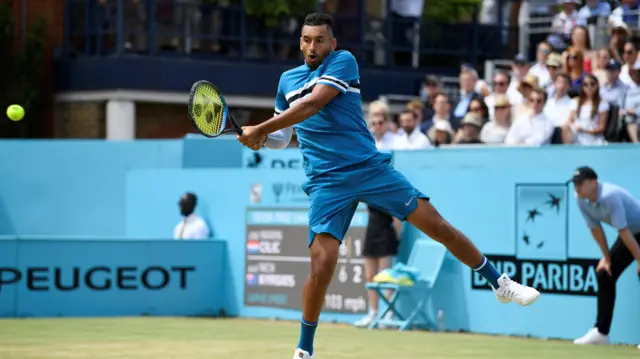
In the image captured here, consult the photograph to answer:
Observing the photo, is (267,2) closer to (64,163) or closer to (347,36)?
(347,36)

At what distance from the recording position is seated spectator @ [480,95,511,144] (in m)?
16.6

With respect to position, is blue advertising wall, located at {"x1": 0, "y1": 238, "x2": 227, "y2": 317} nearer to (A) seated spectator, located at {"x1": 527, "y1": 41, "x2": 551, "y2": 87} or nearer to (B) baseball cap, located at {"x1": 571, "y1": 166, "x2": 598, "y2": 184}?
(A) seated spectator, located at {"x1": 527, "y1": 41, "x2": 551, "y2": 87}

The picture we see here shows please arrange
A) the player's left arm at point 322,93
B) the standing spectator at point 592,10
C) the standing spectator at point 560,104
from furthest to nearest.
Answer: the standing spectator at point 592,10 → the standing spectator at point 560,104 → the player's left arm at point 322,93

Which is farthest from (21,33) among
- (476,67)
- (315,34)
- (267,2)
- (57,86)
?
(315,34)

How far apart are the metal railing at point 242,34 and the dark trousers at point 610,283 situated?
11785mm

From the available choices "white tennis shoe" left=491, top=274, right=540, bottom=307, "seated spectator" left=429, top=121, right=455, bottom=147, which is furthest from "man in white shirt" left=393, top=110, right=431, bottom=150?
"white tennis shoe" left=491, top=274, right=540, bottom=307

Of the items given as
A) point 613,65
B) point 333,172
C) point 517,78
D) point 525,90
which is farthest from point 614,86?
point 333,172

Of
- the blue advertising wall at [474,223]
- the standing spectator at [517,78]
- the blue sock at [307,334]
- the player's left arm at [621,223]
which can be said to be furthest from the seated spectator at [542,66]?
the blue sock at [307,334]

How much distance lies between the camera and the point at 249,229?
17.2 metres

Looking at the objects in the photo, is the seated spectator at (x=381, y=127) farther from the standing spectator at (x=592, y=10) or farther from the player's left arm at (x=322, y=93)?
the player's left arm at (x=322, y=93)

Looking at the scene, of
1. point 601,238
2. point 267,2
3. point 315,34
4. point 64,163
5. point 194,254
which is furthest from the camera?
point 267,2

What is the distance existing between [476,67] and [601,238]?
487 inches

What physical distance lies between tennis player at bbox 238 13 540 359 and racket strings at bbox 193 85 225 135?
0.38 meters

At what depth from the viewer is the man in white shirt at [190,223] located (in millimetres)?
17609
